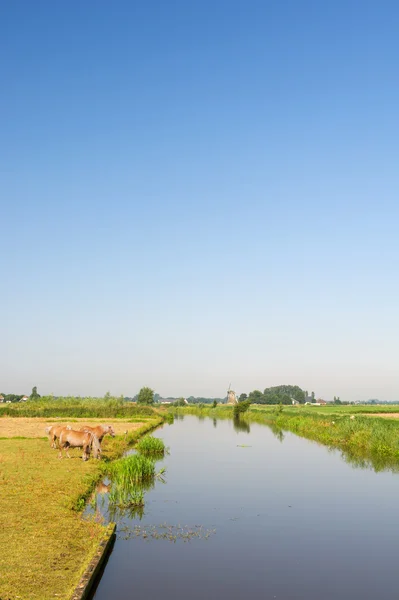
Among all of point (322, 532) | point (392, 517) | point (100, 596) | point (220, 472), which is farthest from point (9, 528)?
point (220, 472)

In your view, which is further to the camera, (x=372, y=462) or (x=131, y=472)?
(x=372, y=462)

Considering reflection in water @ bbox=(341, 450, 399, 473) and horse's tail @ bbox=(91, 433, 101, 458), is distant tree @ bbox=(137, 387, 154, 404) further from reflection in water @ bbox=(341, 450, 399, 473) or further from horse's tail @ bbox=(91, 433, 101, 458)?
horse's tail @ bbox=(91, 433, 101, 458)

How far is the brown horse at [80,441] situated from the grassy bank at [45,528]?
1485mm

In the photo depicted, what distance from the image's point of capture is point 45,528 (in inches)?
499

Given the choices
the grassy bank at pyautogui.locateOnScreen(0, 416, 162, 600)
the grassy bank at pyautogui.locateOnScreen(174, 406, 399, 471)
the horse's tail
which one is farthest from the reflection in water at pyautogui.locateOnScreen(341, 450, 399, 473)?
the grassy bank at pyautogui.locateOnScreen(0, 416, 162, 600)

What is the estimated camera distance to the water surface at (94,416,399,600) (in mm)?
10852

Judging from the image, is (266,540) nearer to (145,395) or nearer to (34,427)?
(34,427)

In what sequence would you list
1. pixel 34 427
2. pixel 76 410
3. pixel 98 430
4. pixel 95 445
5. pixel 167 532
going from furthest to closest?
pixel 76 410 → pixel 34 427 → pixel 98 430 → pixel 95 445 → pixel 167 532

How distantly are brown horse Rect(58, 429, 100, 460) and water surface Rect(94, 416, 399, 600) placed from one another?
4110 mm

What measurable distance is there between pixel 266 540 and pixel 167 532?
286cm

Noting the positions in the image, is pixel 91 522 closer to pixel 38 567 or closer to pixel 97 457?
pixel 38 567

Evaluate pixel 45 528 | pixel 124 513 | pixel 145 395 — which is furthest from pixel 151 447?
pixel 145 395

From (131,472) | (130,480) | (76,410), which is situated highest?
(76,410)

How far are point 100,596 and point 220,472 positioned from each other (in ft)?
53.2
